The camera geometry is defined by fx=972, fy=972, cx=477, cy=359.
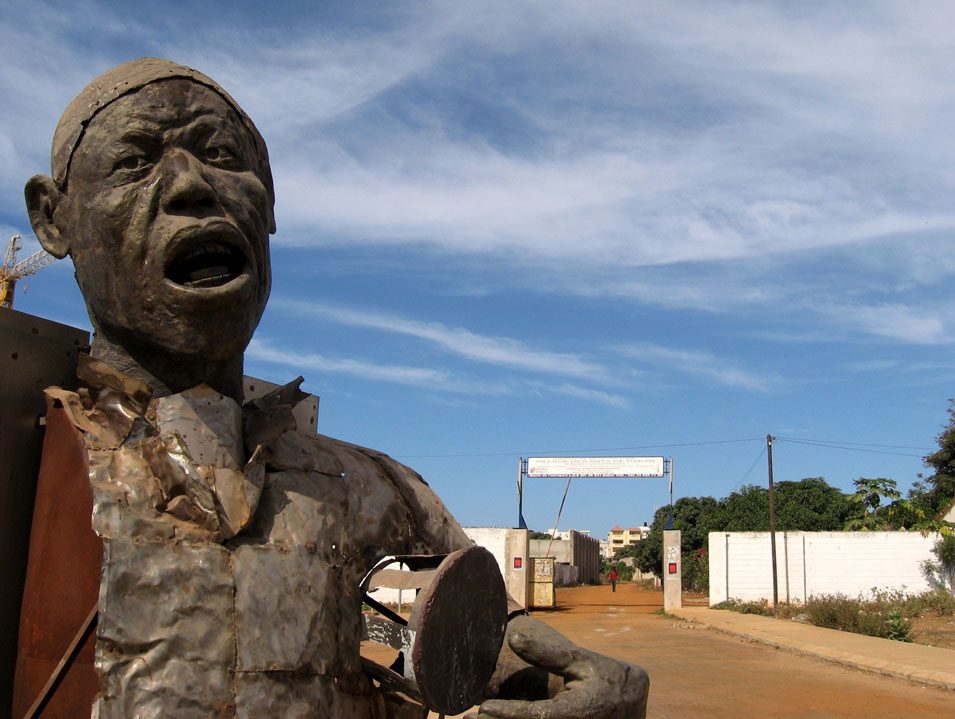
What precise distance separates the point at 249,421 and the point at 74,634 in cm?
59

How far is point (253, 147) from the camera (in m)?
2.45

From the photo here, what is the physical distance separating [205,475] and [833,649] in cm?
1289

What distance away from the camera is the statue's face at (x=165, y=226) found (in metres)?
2.16

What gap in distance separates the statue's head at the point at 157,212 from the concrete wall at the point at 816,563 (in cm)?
2026

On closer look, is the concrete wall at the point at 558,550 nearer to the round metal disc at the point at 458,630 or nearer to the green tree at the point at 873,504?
the green tree at the point at 873,504

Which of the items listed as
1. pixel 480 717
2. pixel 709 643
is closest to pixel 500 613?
pixel 480 717

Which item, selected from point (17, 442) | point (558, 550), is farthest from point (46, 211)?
point (558, 550)

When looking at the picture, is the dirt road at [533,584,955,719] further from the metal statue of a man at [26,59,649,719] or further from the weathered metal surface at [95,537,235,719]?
the weathered metal surface at [95,537,235,719]

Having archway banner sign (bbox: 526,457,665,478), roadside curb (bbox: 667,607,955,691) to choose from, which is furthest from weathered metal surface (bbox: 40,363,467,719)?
archway banner sign (bbox: 526,457,665,478)

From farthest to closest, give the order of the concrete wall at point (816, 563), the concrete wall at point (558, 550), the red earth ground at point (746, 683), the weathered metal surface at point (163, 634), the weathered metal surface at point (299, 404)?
the concrete wall at point (558, 550), the concrete wall at point (816, 563), the red earth ground at point (746, 683), the weathered metal surface at point (299, 404), the weathered metal surface at point (163, 634)

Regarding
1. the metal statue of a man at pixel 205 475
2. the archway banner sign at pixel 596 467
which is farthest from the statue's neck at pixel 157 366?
the archway banner sign at pixel 596 467

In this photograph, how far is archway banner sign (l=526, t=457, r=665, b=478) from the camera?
2497 cm

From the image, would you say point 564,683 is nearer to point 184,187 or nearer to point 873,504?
point 184,187

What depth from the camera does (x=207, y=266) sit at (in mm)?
2250
